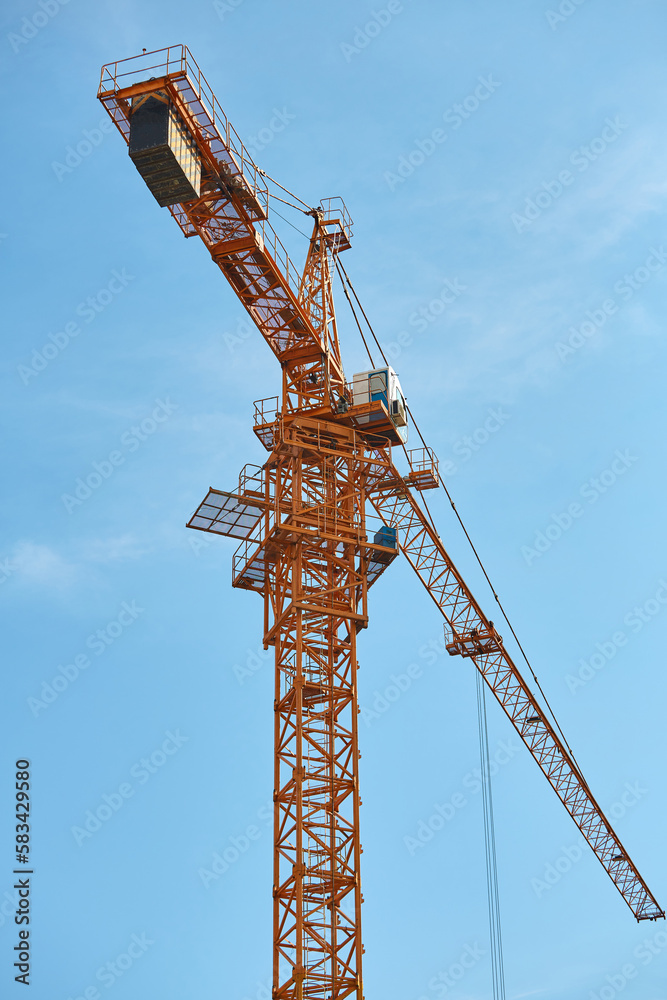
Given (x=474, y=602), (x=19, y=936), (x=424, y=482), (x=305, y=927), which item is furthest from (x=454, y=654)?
(x=19, y=936)

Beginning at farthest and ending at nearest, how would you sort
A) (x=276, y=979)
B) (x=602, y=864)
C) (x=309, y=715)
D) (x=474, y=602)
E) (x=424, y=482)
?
(x=602, y=864), (x=474, y=602), (x=424, y=482), (x=309, y=715), (x=276, y=979)

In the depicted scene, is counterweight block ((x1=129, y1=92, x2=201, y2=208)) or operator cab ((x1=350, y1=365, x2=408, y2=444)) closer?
counterweight block ((x1=129, y1=92, x2=201, y2=208))

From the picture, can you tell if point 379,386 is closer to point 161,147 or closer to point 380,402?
point 380,402

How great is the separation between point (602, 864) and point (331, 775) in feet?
114

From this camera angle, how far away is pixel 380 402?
148ft

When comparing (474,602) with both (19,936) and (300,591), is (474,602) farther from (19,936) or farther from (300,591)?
(19,936)

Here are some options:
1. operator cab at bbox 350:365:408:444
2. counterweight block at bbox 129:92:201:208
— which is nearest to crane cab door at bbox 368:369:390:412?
operator cab at bbox 350:365:408:444

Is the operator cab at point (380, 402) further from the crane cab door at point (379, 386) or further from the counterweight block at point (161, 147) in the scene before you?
the counterweight block at point (161, 147)

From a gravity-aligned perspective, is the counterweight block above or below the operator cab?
above

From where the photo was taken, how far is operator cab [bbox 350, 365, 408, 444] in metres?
45.4

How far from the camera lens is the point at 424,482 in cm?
4969

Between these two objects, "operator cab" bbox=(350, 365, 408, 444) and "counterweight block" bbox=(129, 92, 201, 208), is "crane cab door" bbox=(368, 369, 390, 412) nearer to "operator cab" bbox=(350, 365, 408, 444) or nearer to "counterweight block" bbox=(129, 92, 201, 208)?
"operator cab" bbox=(350, 365, 408, 444)

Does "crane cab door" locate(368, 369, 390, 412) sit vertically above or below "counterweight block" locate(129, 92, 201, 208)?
below

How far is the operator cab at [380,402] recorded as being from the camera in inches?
1789
